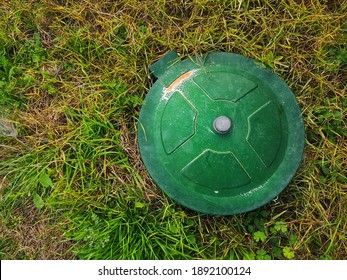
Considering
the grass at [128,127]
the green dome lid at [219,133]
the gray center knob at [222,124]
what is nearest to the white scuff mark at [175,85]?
the green dome lid at [219,133]

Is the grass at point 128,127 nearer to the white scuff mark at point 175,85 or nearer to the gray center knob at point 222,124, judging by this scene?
the white scuff mark at point 175,85

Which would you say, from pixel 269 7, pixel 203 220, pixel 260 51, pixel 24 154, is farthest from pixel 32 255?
pixel 269 7

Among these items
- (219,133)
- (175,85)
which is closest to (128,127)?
(175,85)

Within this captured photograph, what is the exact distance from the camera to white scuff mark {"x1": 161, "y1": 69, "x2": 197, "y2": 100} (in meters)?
2.14

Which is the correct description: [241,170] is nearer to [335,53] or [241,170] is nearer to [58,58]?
[335,53]

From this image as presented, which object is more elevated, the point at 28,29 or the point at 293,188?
the point at 28,29

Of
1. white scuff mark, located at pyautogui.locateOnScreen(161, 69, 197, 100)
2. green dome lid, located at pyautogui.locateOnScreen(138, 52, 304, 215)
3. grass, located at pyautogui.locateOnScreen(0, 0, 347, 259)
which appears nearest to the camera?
green dome lid, located at pyautogui.locateOnScreen(138, 52, 304, 215)

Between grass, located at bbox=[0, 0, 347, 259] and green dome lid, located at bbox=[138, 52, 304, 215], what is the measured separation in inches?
6.0

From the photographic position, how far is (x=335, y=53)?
2383mm

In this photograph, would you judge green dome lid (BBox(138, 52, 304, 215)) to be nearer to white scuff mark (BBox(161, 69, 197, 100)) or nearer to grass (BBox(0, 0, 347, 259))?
white scuff mark (BBox(161, 69, 197, 100))

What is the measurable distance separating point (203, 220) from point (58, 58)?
131 cm

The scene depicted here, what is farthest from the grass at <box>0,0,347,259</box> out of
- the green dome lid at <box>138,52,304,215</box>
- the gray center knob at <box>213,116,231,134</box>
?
the gray center knob at <box>213,116,231,134</box>
